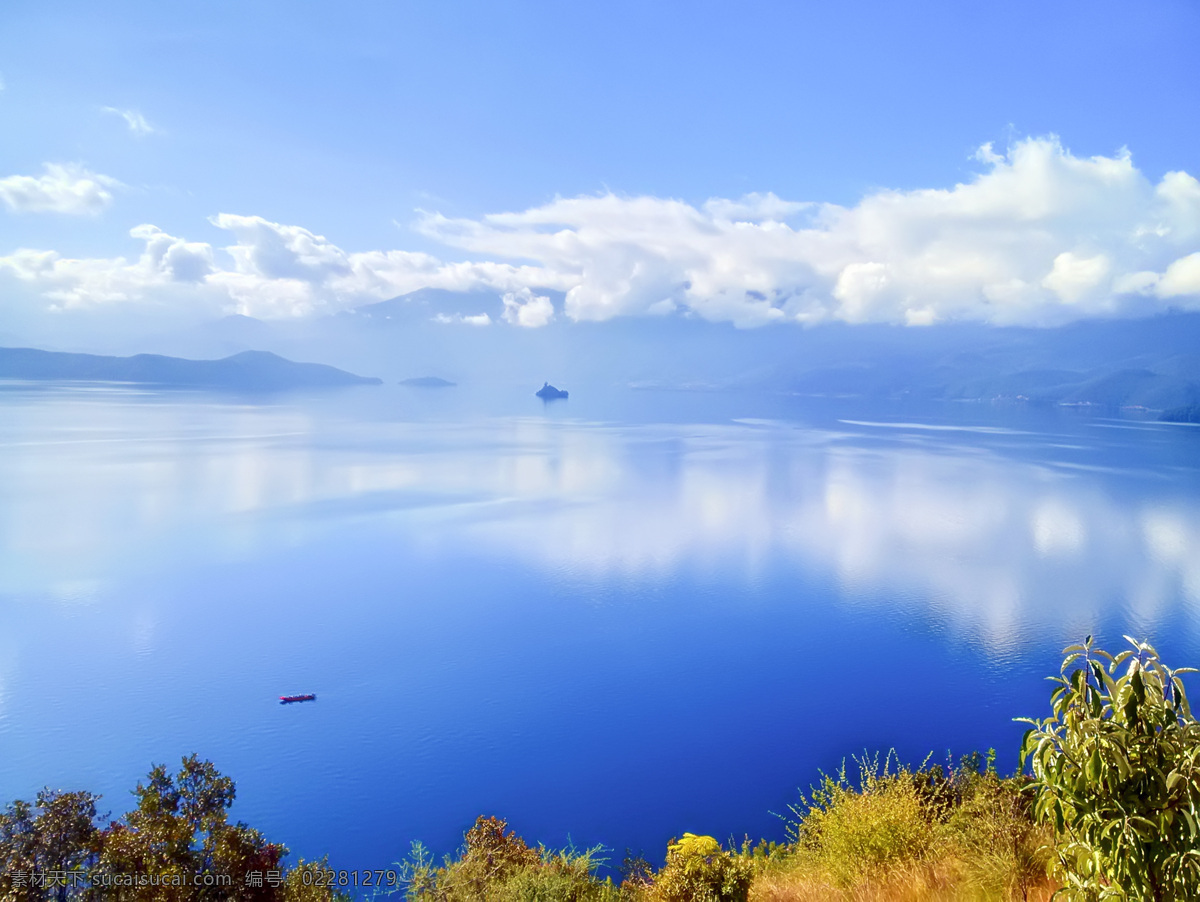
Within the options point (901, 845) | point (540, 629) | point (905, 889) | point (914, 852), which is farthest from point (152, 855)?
point (540, 629)

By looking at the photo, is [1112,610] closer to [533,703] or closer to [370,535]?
[533,703]

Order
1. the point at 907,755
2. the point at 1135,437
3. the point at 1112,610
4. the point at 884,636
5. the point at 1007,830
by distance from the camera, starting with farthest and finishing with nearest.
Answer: the point at 1135,437 → the point at 1112,610 → the point at 884,636 → the point at 907,755 → the point at 1007,830

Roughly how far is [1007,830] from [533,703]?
11.2 metres

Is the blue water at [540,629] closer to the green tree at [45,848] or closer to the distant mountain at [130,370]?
the green tree at [45,848]

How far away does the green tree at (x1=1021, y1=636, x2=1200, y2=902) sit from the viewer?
106 inches

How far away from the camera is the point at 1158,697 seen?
2.75m

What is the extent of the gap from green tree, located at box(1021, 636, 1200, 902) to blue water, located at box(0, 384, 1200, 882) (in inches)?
381

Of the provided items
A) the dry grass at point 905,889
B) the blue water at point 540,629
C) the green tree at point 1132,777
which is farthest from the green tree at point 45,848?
the green tree at point 1132,777

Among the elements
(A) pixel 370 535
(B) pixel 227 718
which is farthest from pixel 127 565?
(B) pixel 227 718

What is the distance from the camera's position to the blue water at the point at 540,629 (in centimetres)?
1291

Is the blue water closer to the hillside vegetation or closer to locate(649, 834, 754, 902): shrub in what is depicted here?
the hillside vegetation

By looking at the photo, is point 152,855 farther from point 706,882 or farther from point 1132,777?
point 1132,777

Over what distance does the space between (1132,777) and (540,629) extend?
1724 centimetres

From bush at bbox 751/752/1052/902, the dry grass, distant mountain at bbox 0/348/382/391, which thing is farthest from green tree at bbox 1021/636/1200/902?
distant mountain at bbox 0/348/382/391
